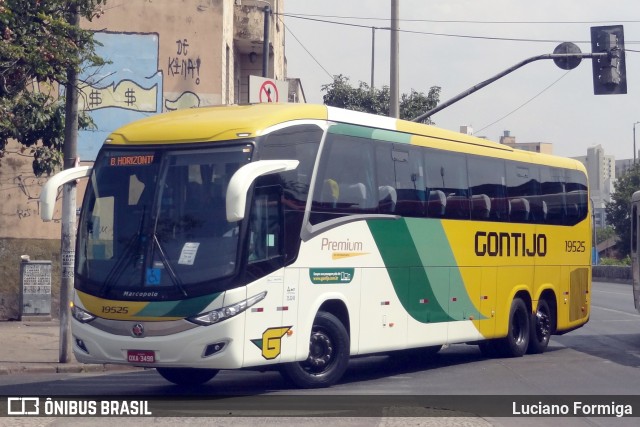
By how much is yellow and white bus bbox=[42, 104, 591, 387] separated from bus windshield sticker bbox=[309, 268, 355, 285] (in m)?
0.03

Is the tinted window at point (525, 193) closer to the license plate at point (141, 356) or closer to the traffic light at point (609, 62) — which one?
the traffic light at point (609, 62)

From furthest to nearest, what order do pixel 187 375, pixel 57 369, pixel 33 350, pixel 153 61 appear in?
pixel 153 61 → pixel 33 350 → pixel 57 369 → pixel 187 375

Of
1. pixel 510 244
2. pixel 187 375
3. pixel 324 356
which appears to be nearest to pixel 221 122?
pixel 324 356

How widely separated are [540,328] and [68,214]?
863cm

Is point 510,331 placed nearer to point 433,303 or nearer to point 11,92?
point 433,303

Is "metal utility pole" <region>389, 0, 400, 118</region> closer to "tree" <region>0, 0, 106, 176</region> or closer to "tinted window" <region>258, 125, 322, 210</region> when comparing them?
"tree" <region>0, 0, 106, 176</region>

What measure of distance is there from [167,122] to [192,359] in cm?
302

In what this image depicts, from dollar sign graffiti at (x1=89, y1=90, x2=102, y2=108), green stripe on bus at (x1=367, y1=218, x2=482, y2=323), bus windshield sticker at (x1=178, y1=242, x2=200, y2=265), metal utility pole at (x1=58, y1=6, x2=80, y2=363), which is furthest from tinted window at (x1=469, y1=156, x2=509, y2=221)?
dollar sign graffiti at (x1=89, y1=90, x2=102, y2=108)

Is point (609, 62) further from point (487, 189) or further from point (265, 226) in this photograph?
A: point (265, 226)

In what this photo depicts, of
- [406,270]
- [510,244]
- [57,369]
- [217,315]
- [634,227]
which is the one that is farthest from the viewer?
[634,227]

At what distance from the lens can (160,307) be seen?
10.7m

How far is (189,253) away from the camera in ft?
35.4

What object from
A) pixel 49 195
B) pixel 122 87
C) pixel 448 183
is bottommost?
pixel 49 195

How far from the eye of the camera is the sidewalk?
48.9ft
